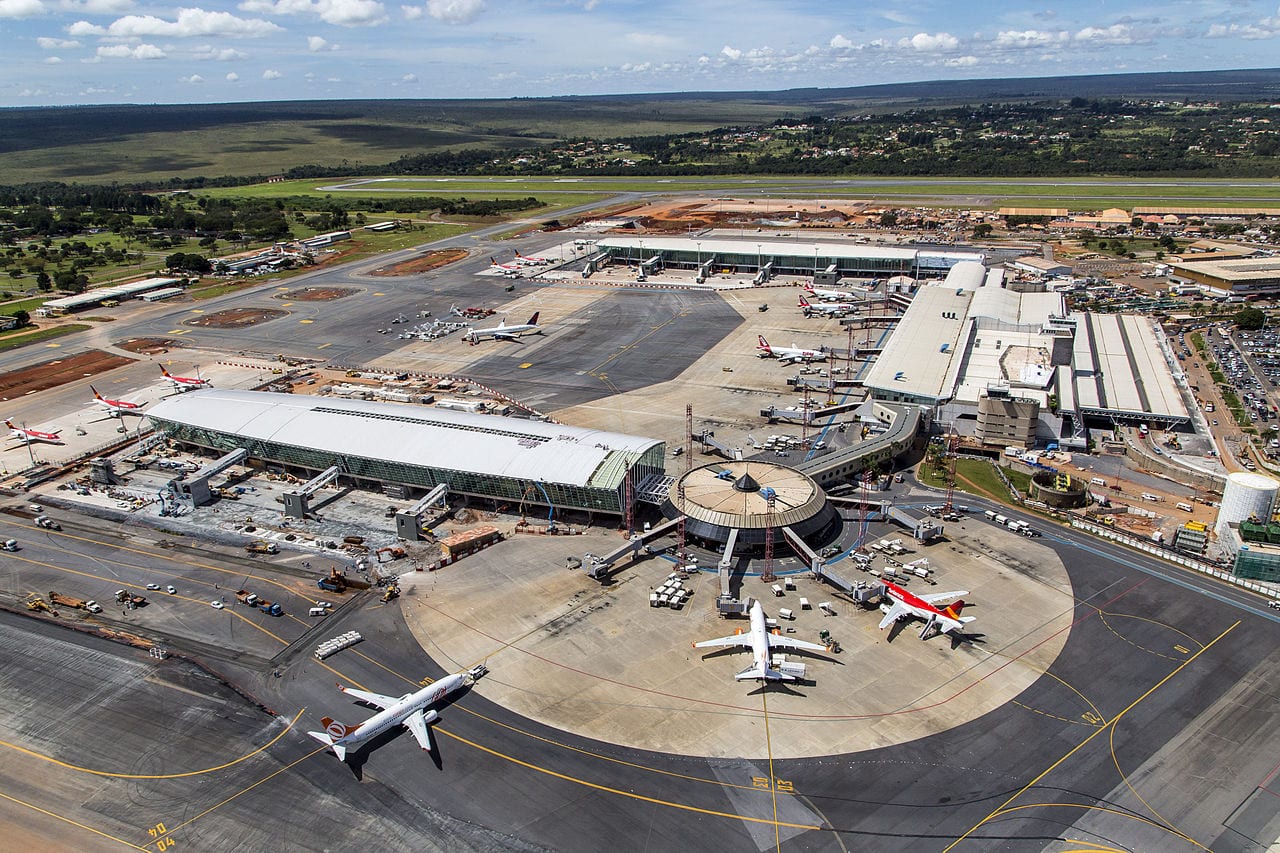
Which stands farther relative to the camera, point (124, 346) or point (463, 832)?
point (124, 346)

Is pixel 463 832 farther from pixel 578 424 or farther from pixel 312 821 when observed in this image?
pixel 578 424

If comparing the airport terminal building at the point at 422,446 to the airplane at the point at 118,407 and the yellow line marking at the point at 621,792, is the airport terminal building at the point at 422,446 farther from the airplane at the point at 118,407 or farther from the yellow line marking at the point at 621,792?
the yellow line marking at the point at 621,792

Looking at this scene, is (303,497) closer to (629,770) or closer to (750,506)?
(750,506)

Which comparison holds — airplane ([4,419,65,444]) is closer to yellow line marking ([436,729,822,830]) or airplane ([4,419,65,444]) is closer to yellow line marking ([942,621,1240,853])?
yellow line marking ([436,729,822,830])

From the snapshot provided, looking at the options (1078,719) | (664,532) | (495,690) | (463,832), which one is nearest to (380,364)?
(664,532)

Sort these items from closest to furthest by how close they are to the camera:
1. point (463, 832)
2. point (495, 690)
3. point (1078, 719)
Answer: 1. point (463, 832)
2. point (1078, 719)
3. point (495, 690)

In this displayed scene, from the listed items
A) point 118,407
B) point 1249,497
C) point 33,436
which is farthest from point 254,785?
point 118,407

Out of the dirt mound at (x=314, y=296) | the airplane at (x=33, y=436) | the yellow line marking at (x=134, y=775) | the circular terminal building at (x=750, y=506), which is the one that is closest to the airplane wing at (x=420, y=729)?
the yellow line marking at (x=134, y=775)
